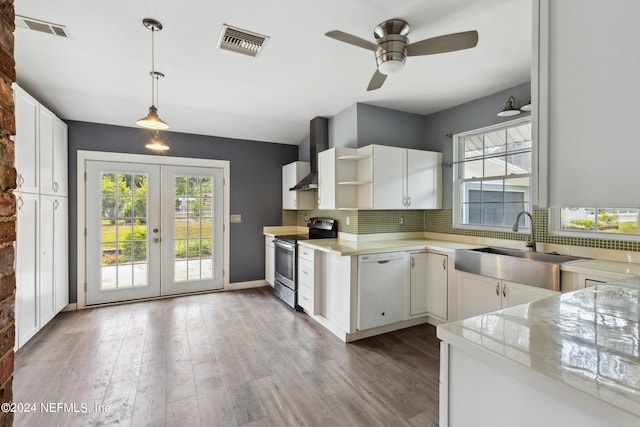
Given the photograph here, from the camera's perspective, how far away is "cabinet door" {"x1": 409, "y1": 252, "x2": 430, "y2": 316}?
10.8 feet

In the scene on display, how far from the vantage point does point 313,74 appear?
295 centimetres

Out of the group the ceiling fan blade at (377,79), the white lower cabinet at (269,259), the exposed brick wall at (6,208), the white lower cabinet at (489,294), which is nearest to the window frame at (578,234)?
the white lower cabinet at (489,294)

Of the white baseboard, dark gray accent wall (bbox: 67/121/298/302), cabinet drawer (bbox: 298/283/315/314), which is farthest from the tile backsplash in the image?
the white baseboard

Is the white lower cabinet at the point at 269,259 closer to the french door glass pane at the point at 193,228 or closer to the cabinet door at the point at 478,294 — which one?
the french door glass pane at the point at 193,228

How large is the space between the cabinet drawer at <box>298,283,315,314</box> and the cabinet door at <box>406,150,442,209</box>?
1.58 meters

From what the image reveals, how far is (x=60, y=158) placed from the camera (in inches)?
142

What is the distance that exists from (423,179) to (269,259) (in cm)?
266

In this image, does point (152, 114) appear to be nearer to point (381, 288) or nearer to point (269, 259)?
point (381, 288)

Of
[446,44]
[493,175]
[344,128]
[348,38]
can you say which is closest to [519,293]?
[493,175]

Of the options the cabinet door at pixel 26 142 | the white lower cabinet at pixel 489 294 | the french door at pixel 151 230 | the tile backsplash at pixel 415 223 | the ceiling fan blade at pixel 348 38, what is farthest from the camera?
the french door at pixel 151 230

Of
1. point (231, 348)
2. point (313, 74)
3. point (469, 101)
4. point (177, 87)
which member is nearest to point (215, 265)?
point (231, 348)

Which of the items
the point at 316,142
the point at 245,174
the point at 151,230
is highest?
the point at 316,142

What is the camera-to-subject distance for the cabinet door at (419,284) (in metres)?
3.28

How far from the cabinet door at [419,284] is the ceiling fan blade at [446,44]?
2.00 metres
